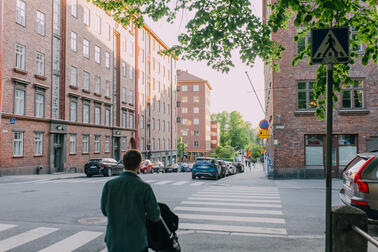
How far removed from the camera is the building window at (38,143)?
26372 mm

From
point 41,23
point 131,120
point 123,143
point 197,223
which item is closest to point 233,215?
point 197,223

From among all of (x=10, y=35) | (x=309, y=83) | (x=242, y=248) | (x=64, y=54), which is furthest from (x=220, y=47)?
(x=64, y=54)

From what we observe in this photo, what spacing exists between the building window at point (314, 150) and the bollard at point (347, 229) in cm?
1935

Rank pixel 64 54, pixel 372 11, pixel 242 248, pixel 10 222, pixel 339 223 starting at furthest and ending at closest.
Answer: pixel 64 54 → pixel 10 222 → pixel 372 11 → pixel 242 248 → pixel 339 223

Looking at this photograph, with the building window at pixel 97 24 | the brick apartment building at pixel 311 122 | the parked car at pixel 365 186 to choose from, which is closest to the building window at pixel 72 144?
the building window at pixel 97 24

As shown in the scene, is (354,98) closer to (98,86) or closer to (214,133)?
(98,86)

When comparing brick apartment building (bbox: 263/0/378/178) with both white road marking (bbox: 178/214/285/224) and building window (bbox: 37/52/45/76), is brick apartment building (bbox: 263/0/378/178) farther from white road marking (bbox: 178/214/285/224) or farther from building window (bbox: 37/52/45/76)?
building window (bbox: 37/52/45/76)

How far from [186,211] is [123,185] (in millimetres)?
6330

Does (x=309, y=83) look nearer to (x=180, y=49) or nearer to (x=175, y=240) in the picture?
(x=180, y=49)

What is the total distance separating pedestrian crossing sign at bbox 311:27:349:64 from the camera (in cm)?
417

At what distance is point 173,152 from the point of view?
68.2 m

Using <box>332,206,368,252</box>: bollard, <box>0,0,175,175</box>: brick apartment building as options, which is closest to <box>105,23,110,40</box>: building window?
<box>0,0,175,175</box>: brick apartment building

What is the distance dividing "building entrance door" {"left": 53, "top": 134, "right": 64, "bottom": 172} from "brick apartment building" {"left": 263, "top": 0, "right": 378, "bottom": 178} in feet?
60.0

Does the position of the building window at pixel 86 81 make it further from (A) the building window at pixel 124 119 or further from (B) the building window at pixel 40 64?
(A) the building window at pixel 124 119
